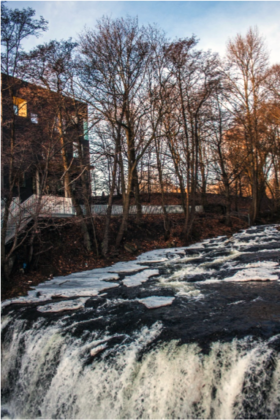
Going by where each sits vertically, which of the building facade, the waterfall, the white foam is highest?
the building facade

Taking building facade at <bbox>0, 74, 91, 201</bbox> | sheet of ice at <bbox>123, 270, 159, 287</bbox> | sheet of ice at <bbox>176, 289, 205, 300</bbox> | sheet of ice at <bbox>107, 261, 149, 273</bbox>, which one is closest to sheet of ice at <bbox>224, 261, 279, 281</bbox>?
sheet of ice at <bbox>176, 289, 205, 300</bbox>

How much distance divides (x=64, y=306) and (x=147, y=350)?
3.20 m

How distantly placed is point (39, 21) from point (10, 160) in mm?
4579

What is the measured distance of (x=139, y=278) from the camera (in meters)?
9.50

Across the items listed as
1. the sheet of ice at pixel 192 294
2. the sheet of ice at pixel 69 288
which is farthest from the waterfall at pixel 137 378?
the sheet of ice at pixel 69 288

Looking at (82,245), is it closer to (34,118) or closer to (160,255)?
(160,255)

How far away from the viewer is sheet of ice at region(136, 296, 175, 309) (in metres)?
6.59

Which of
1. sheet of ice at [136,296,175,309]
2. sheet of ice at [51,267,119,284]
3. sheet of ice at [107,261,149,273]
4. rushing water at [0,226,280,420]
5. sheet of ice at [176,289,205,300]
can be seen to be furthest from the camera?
sheet of ice at [107,261,149,273]

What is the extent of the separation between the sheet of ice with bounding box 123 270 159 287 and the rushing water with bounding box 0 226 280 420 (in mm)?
210

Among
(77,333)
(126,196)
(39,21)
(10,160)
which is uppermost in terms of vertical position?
(39,21)

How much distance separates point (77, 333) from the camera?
558 centimetres

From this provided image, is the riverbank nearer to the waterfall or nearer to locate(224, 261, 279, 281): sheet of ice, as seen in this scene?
the waterfall

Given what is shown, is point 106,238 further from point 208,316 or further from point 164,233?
point 208,316

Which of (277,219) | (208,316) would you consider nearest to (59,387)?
(208,316)
